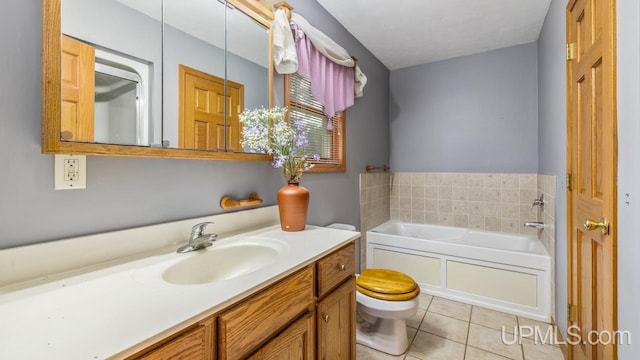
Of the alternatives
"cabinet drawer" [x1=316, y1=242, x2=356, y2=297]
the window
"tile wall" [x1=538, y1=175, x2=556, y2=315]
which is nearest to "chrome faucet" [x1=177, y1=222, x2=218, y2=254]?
"cabinet drawer" [x1=316, y1=242, x2=356, y2=297]

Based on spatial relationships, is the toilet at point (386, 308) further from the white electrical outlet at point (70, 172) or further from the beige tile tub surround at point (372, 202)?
the white electrical outlet at point (70, 172)

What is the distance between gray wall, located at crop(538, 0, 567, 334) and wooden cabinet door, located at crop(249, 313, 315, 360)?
166cm

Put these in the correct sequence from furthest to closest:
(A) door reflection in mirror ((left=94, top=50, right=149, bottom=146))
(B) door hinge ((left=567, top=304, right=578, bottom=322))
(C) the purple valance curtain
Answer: (C) the purple valance curtain, (B) door hinge ((left=567, top=304, right=578, bottom=322)), (A) door reflection in mirror ((left=94, top=50, right=149, bottom=146))

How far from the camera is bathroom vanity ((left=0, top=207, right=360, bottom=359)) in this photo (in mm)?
552

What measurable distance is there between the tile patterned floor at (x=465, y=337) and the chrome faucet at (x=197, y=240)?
125cm

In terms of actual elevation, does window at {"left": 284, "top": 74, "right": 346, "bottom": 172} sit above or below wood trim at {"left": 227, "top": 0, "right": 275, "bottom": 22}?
below

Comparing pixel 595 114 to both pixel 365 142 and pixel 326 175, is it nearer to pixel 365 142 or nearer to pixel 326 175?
pixel 326 175

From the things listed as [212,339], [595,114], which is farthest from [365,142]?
[212,339]

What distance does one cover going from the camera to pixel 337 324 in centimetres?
126

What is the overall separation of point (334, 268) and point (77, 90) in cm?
114

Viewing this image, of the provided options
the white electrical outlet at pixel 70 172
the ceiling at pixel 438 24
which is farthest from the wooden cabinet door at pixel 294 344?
the ceiling at pixel 438 24

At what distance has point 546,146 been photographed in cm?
229

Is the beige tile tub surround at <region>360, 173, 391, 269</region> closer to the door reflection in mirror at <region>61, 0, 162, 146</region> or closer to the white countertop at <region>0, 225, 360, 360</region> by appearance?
the white countertop at <region>0, 225, 360, 360</region>

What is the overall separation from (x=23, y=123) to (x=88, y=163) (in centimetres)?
19
